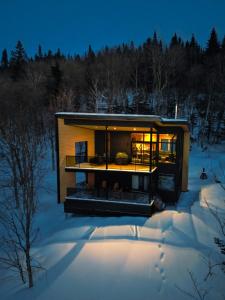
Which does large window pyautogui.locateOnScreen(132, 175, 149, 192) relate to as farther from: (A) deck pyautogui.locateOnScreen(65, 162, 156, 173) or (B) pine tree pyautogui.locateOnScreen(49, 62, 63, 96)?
(B) pine tree pyautogui.locateOnScreen(49, 62, 63, 96)

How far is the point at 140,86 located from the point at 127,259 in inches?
1264

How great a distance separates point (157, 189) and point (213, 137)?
65.5ft

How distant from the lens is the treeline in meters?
30.2

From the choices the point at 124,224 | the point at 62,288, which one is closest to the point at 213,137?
the point at 124,224

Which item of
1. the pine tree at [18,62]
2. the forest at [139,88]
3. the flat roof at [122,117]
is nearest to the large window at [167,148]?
the flat roof at [122,117]

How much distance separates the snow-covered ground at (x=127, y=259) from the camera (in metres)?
6.95

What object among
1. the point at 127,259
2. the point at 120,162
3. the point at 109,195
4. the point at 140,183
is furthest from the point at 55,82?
the point at 127,259

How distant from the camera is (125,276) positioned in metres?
7.38

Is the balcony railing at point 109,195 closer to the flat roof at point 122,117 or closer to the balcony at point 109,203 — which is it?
the balcony at point 109,203

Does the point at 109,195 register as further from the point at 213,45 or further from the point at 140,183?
the point at 213,45

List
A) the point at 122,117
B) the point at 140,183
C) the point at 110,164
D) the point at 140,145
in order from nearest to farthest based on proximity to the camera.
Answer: the point at 122,117 < the point at 110,164 < the point at 140,183 < the point at 140,145

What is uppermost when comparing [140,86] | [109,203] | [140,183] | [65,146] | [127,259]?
[140,86]

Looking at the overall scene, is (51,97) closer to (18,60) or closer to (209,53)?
(18,60)

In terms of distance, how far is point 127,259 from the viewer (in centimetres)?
809
